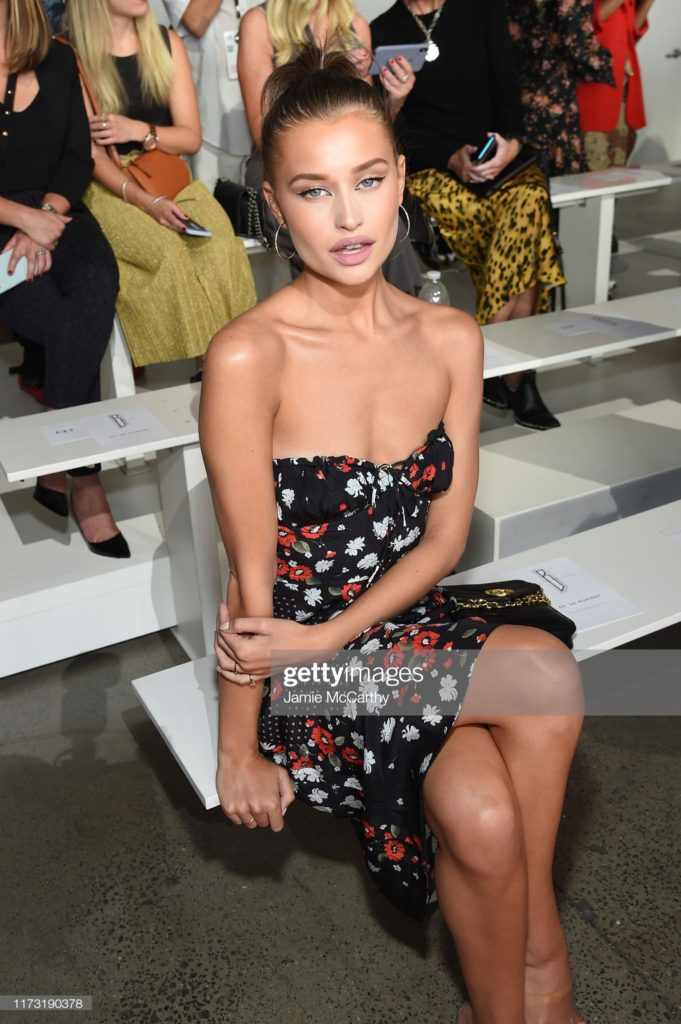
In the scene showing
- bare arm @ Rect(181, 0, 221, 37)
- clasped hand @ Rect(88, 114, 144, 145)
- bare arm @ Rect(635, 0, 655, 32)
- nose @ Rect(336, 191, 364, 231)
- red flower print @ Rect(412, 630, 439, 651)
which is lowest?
red flower print @ Rect(412, 630, 439, 651)

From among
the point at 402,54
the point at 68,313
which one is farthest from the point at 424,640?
the point at 402,54

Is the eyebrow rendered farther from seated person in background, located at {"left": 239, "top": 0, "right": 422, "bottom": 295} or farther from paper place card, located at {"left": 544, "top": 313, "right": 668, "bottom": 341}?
seated person in background, located at {"left": 239, "top": 0, "right": 422, "bottom": 295}

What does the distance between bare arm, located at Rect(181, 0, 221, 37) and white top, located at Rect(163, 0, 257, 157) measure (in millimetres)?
26

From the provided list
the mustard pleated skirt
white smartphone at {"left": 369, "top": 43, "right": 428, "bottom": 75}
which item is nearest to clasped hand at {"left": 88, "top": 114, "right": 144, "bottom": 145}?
the mustard pleated skirt

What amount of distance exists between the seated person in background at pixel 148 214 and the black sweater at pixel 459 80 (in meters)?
0.76

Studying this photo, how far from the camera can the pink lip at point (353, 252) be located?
59.9 inches

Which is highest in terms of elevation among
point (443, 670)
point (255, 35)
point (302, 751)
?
point (255, 35)

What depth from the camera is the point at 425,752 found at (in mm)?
1486

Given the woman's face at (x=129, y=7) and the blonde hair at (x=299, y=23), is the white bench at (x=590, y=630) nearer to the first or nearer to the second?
the blonde hair at (x=299, y=23)

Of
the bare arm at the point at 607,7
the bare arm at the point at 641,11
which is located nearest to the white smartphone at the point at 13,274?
the bare arm at the point at 607,7

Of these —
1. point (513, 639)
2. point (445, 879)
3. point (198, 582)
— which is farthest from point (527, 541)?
point (445, 879)

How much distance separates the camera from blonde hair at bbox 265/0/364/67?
10.9 ft

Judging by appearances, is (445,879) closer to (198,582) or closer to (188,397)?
(198,582)

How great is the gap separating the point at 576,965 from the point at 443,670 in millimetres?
600
